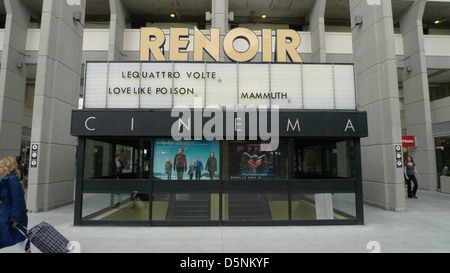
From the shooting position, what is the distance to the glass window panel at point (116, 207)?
8.05 meters

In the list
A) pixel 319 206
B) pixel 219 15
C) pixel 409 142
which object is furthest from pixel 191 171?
pixel 409 142

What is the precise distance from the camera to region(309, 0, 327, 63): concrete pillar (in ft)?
51.5

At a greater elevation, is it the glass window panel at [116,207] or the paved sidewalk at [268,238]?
the glass window panel at [116,207]

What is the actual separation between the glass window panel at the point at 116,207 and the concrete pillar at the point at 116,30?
9.66 metres

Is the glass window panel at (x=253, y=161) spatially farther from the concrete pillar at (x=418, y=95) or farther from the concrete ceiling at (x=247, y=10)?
the concrete pillar at (x=418, y=95)

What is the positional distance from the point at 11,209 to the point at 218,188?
192 inches

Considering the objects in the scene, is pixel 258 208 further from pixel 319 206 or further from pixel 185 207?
pixel 185 207

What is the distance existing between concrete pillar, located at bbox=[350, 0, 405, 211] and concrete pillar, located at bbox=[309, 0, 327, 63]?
352 centimetres

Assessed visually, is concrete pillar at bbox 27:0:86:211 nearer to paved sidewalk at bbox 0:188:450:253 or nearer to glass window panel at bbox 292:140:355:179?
paved sidewalk at bbox 0:188:450:253

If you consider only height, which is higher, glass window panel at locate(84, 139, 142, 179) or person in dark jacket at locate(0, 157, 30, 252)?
glass window panel at locate(84, 139, 142, 179)

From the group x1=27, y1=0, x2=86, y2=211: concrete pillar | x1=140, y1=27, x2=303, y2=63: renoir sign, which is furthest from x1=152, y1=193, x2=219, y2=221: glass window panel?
x1=27, y1=0, x2=86, y2=211: concrete pillar

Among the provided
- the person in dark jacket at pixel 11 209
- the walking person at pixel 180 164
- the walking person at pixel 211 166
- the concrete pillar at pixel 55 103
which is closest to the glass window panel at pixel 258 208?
the walking person at pixel 211 166

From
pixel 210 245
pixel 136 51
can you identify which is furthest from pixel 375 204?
pixel 136 51
